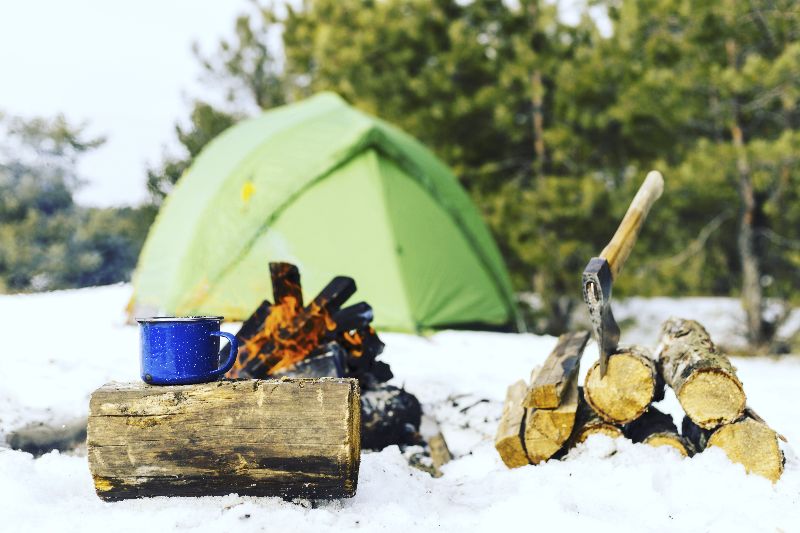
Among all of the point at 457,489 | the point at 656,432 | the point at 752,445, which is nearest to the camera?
the point at 752,445

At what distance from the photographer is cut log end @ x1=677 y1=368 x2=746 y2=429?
2.85 metres

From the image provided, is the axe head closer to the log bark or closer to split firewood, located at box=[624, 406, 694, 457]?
split firewood, located at box=[624, 406, 694, 457]

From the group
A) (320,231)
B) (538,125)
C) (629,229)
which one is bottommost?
(320,231)

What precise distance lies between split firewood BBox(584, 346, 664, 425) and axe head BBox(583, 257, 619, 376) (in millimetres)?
53

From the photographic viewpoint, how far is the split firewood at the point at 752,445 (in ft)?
9.04

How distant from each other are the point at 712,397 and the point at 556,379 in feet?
2.18

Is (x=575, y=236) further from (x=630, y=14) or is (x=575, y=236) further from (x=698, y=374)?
(x=698, y=374)

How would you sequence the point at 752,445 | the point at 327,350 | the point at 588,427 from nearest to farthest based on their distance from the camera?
1. the point at 752,445
2. the point at 588,427
3. the point at 327,350

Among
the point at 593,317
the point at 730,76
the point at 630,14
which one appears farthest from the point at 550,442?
the point at 630,14

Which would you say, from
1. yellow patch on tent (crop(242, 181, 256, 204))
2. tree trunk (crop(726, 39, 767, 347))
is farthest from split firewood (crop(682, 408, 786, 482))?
tree trunk (crop(726, 39, 767, 347))

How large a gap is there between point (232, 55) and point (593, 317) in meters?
16.6

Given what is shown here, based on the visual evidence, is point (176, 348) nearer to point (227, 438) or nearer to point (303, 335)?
point (227, 438)

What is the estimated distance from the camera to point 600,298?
291 centimetres

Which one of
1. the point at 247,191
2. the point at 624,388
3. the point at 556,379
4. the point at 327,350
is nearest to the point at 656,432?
the point at 624,388
